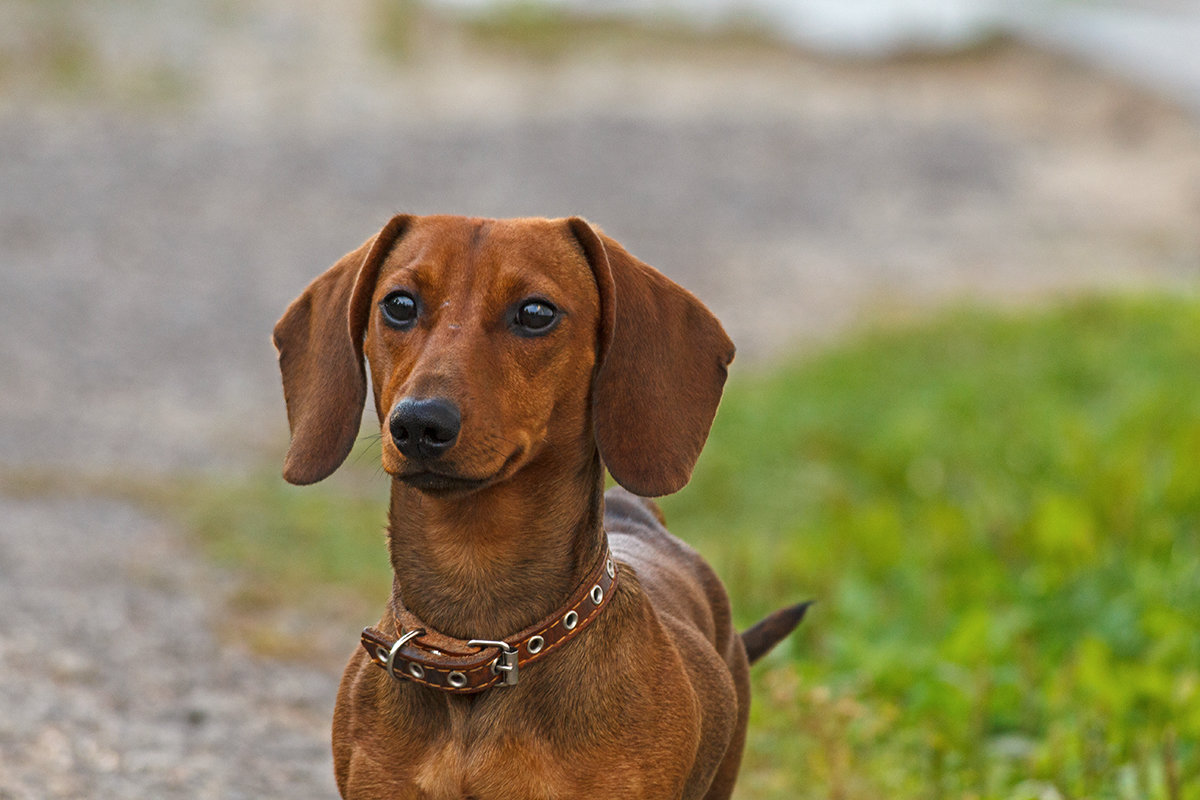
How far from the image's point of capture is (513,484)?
3.35 metres

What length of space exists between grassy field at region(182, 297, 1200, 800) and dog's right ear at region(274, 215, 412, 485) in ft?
8.05

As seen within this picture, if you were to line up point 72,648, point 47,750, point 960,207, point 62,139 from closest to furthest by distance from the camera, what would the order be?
1. point 47,750
2. point 72,648
3. point 62,139
4. point 960,207

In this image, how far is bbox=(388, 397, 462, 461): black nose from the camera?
3.00 meters

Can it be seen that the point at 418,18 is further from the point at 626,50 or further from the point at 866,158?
Result: the point at 866,158

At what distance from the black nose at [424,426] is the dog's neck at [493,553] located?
0.34 metres

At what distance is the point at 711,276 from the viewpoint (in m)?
18.2

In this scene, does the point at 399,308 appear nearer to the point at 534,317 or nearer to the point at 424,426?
the point at 534,317

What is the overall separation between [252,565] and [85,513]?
4.86 ft

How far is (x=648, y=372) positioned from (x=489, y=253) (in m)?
0.42

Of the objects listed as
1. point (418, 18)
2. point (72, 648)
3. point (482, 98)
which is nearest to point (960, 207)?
point (482, 98)

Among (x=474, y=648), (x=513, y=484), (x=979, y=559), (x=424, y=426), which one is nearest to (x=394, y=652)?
(x=474, y=648)

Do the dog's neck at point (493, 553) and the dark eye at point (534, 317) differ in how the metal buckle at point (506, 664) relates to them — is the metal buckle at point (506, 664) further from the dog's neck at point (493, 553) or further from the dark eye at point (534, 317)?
the dark eye at point (534, 317)

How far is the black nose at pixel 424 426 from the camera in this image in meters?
3.00

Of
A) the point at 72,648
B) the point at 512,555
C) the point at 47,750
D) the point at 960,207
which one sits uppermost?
the point at 512,555
